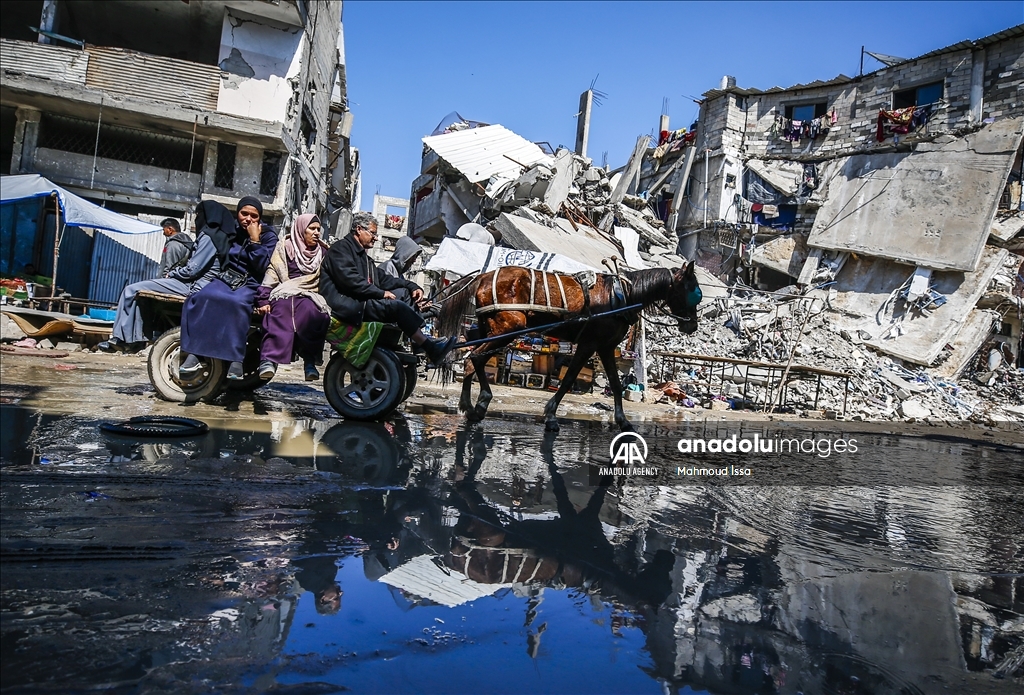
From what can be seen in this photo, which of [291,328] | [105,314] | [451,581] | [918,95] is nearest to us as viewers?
[451,581]

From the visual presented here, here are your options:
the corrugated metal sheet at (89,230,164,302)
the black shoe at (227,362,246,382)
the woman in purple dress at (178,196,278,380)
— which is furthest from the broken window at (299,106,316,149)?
the black shoe at (227,362,246,382)

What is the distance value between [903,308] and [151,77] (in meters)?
26.7

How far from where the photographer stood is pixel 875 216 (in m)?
28.0

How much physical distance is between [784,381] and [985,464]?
658 centimetres

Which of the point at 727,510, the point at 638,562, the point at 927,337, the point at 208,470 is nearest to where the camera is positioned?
the point at 638,562

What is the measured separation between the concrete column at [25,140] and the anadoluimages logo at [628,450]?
19281mm

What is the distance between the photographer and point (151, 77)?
18.4 metres

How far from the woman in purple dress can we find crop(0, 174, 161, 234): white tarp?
976cm

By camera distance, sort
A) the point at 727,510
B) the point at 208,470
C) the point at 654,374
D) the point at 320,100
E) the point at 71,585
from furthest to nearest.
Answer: the point at 320,100 < the point at 654,374 < the point at 727,510 < the point at 208,470 < the point at 71,585

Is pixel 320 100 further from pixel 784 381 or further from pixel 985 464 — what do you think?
pixel 985 464

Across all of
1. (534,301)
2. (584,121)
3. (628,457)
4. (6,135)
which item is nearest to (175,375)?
(534,301)

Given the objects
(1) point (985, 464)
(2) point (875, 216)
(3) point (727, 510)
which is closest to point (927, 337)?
(2) point (875, 216)

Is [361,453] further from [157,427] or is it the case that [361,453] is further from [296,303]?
[296,303]

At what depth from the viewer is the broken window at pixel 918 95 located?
28.8 metres
